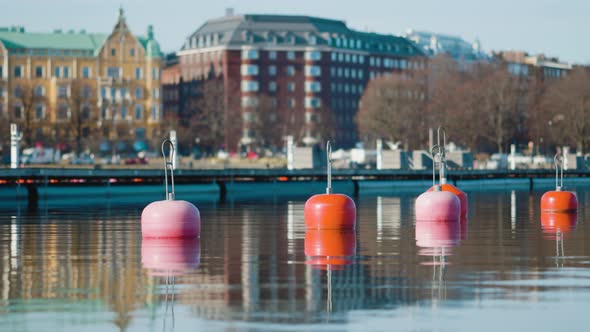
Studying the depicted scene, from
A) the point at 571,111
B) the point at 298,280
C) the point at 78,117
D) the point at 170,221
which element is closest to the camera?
the point at 298,280

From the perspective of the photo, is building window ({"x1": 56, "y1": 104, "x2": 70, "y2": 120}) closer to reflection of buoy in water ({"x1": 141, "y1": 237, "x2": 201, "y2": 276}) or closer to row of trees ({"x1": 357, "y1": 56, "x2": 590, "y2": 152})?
row of trees ({"x1": 357, "y1": 56, "x2": 590, "y2": 152})

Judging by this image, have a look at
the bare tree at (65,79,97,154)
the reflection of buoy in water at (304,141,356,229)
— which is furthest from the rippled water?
the bare tree at (65,79,97,154)

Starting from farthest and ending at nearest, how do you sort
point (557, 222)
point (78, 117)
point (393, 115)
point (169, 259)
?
point (78, 117)
point (393, 115)
point (557, 222)
point (169, 259)

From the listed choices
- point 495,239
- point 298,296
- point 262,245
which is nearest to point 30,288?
point 298,296

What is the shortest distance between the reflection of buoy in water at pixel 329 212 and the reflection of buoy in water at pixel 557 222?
20.4ft

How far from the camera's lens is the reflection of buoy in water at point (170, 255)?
97.3 ft

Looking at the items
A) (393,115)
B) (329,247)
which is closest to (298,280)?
(329,247)

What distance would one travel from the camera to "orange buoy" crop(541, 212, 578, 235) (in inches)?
1761

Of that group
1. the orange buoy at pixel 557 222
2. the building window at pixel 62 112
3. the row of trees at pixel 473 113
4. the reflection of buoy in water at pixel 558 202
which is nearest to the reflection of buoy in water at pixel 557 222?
the orange buoy at pixel 557 222

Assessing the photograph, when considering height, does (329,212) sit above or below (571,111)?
below

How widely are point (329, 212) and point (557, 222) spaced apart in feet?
35.7

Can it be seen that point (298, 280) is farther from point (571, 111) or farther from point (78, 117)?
point (571, 111)

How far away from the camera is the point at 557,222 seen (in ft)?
164

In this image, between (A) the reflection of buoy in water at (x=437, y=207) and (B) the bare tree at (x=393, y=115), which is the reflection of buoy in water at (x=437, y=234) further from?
(B) the bare tree at (x=393, y=115)
